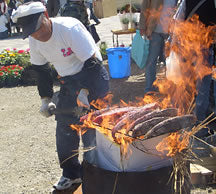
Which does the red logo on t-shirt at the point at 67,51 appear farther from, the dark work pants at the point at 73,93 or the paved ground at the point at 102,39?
the paved ground at the point at 102,39

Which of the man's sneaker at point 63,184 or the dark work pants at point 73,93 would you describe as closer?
the dark work pants at point 73,93

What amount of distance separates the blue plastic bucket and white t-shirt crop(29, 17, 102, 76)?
142 inches

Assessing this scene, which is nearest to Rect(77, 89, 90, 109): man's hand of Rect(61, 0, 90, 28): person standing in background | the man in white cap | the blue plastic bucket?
the man in white cap

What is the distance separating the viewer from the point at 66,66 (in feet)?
10.1

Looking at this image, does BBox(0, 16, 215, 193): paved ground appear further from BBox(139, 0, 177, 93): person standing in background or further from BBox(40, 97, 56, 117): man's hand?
BBox(40, 97, 56, 117): man's hand

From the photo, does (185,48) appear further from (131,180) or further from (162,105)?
(131,180)

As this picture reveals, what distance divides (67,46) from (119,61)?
3.85 metres

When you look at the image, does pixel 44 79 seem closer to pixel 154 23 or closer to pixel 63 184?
pixel 63 184

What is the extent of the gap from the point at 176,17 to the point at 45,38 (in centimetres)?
194

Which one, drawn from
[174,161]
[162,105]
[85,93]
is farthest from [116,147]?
[85,93]

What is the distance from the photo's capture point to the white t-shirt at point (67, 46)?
2920 millimetres

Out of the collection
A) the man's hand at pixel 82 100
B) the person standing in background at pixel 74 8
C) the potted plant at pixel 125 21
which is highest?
the person standing in background at pixel 74 8

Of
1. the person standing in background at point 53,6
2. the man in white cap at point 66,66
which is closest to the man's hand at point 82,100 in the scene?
the man in white cap at point 66,66

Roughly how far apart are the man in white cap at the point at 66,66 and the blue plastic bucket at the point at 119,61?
11.6 ft
